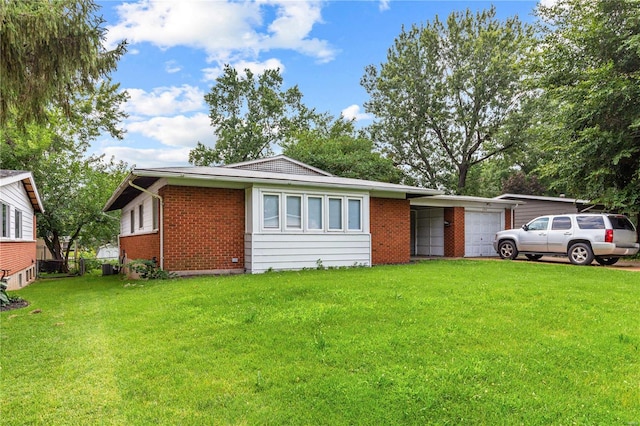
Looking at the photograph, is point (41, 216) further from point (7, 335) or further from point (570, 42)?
point (570, 42)

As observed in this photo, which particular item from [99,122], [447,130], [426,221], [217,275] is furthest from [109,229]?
[447,130]

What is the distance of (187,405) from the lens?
3.08 meters

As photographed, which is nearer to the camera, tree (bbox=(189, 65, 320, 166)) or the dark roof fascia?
the dark roof fascia

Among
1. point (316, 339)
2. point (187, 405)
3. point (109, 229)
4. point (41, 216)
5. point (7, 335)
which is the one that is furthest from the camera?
point (109, 229)

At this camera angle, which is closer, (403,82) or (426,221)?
(426,221)

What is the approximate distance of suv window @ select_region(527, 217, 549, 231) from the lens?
1433cm

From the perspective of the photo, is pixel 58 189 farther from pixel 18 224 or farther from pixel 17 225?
pixel 17 225

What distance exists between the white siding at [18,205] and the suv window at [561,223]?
17.4 meters

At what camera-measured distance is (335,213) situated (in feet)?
→ 41.0

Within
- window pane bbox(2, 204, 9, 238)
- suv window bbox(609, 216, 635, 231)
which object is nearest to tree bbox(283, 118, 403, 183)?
suv window bbox(609, 216, 635, 231)

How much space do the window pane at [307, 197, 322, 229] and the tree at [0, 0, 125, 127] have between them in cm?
715

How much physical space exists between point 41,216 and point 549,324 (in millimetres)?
23246

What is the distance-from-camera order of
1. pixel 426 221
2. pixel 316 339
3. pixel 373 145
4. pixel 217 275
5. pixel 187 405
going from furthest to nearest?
pixel 373 145 < pixel 426 221 < pixel 217 275 < pixel 316 339 < pixel 187 405

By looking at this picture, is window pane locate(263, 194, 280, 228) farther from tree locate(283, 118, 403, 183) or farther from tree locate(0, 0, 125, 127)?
tree locate(283, 118, 403, 183)
